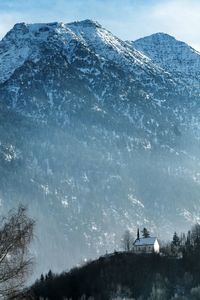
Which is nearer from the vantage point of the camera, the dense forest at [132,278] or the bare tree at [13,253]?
the bare tree at [13,253]

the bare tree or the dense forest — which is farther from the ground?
the dense forest

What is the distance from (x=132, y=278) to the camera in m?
148

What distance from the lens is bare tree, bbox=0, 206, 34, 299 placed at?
15578 mm

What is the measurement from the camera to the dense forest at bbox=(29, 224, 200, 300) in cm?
13450

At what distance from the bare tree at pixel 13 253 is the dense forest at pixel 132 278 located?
339 feet

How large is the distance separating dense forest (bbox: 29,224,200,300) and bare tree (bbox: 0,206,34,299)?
10341 cm

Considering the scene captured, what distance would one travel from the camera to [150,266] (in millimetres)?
154625

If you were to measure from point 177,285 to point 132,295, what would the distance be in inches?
343

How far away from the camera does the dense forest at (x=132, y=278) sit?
441ft

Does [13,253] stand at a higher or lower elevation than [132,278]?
lower

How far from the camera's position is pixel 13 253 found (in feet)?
50.8

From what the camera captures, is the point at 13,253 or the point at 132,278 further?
the point at 132,278

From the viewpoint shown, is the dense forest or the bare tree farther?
the dense forest

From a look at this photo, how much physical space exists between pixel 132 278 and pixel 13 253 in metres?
135
